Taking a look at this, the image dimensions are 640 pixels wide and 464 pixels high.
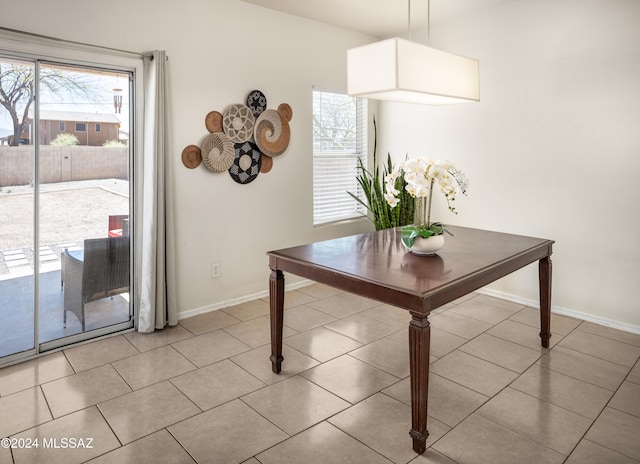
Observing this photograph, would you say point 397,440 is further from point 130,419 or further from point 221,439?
point 130,419

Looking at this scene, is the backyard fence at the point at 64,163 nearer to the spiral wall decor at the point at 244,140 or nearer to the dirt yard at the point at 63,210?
the dirt yard at the point at 63,210

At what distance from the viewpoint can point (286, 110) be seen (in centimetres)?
416

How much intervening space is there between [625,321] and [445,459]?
2340mm

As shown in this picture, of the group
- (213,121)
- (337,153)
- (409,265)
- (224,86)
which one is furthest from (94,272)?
(337,153)

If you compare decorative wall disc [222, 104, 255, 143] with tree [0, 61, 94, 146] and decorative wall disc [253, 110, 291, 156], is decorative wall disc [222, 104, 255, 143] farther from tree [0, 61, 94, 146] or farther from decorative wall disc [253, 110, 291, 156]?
tree [0, 61, 94, 146]

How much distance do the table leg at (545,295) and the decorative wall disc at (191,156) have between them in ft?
8.58

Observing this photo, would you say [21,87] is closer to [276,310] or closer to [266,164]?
[266,164]

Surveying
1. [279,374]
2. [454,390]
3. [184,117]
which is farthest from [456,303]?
[184,117]

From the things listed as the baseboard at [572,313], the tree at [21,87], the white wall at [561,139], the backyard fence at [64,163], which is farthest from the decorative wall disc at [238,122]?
the baseboard at [572,313]

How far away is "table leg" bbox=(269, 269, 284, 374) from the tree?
179cm

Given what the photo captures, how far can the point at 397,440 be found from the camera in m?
2.11

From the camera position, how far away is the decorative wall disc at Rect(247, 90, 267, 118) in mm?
3863

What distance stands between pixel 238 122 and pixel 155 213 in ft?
3.48

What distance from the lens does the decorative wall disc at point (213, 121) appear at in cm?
361
